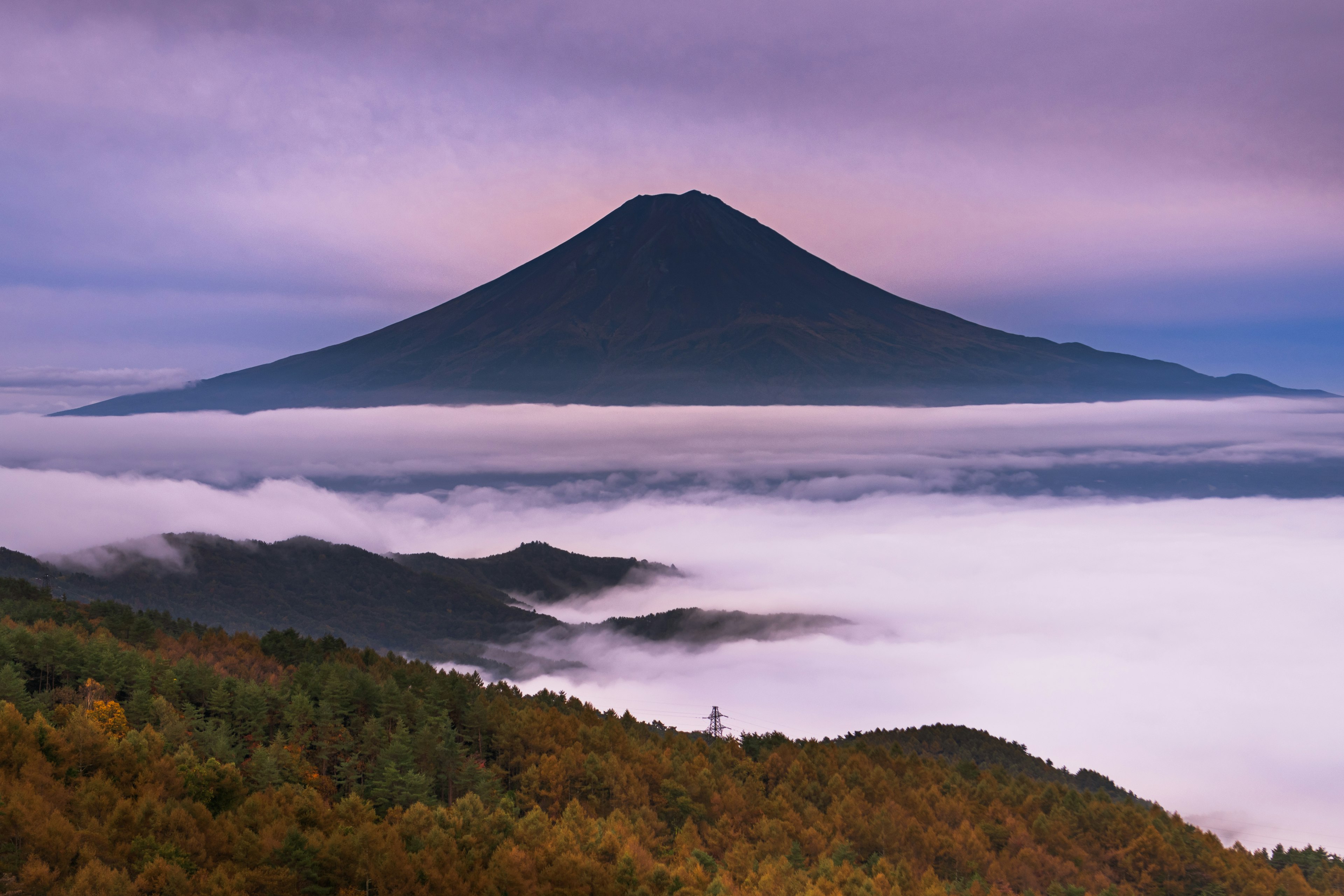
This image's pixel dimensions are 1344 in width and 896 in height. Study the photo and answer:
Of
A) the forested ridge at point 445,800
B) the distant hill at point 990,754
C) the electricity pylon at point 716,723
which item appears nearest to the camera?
the forested ridge at point 445,800

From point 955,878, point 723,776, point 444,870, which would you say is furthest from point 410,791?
point 955,878

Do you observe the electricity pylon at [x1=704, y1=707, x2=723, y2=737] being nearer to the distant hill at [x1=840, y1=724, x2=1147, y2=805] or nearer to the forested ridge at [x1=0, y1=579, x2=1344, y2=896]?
the forested ridge at [x1=0, y1=579, x2=1344, y2=896]

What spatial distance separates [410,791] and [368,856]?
13378mm

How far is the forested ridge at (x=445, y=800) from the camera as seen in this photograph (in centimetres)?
5591

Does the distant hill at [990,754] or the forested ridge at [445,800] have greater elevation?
the forested ridge at [445,800]

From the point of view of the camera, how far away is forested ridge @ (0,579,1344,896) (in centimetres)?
5591

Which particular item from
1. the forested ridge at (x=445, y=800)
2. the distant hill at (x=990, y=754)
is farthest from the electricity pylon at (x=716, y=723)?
the distant hill at (x=990, y=754)

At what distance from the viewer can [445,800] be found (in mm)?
78688

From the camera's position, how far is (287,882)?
5400 cm

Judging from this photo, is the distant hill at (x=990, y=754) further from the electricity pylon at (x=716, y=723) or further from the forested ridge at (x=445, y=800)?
the forested ridge at (x=445, y=800)

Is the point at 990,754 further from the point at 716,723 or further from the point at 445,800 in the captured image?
the point at 445,800

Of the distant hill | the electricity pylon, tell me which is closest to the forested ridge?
the electricity pylon

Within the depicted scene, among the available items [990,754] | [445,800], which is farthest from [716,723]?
[990,754]

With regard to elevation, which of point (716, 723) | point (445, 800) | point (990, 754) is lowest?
point (990, 754)
